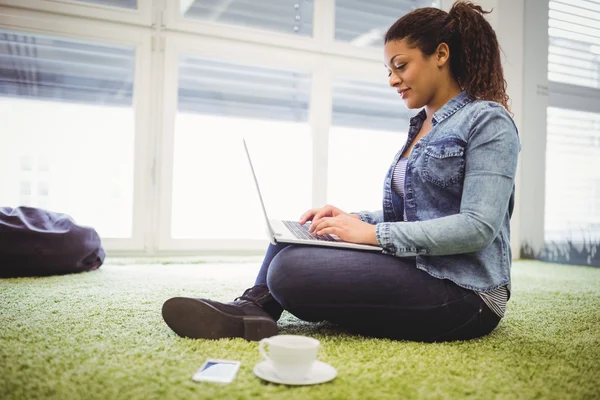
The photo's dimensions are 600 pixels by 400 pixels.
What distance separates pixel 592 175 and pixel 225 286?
2.60 metres

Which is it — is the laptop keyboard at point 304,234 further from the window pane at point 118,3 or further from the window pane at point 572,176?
the window pane at point 572,176

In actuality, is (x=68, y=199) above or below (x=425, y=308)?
above

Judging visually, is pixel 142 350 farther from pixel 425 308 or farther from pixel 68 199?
pixel 68 199

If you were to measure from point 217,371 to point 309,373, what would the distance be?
157mm

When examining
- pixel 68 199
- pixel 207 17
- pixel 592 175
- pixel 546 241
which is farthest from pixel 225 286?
pixel 592 175

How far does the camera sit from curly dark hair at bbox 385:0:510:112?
1.14 m

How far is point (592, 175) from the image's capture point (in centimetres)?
328

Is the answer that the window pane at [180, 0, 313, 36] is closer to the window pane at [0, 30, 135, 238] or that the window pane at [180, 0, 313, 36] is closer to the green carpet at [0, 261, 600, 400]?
the window pane at [0, 30, 135, 238]

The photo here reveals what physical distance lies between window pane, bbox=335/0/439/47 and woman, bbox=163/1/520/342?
236cm

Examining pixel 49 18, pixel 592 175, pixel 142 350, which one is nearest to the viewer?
pixel 142 350

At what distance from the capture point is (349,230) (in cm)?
108

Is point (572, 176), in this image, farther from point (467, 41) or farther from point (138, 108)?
point (138, 108)

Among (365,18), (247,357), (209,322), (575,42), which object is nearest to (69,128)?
(365,18)

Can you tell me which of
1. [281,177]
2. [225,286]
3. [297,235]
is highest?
[281,177]
